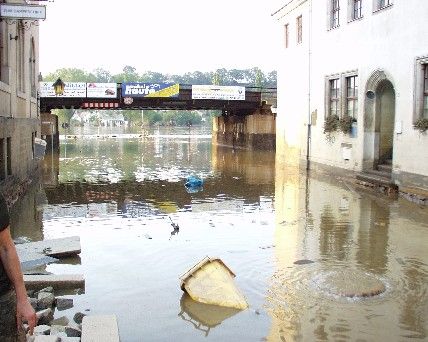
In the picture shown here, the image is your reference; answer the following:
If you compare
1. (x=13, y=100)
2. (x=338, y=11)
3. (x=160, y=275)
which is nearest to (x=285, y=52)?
(x=338, y=11)

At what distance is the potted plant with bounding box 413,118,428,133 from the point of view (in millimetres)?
15205

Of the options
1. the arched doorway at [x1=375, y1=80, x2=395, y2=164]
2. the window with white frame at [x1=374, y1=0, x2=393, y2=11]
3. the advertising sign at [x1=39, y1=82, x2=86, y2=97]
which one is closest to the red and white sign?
the advertising sign at [x1=39, y1=82, x2=86, y2=97]

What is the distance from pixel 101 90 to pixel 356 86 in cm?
2115

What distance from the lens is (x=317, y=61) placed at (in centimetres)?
2417

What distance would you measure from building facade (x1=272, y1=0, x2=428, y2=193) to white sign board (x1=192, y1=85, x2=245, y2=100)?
8.80m

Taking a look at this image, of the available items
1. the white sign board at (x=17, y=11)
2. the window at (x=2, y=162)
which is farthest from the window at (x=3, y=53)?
the window at (x=2, y=162)

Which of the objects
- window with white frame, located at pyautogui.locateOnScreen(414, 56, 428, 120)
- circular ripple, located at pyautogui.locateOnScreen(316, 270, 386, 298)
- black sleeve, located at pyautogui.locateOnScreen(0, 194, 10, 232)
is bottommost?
circular ripple, located at pyautogui.locateOnScreen(316, 270, 386, 298)

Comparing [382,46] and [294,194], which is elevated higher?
[382,46]

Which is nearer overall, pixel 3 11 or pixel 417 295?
pixel 417 295

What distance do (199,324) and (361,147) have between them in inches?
582

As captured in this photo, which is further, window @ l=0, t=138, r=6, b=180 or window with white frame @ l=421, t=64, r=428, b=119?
window with white frame @ l=421, t=64, r=428, b=119

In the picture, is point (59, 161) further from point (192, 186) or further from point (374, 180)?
point (374, 180)

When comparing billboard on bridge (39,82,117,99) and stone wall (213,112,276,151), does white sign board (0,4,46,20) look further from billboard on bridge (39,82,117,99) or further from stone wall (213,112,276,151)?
stone wall (213,112,276,151)

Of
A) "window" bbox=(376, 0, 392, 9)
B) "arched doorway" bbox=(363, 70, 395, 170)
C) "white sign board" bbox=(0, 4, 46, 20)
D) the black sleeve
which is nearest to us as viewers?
the black sleeve
